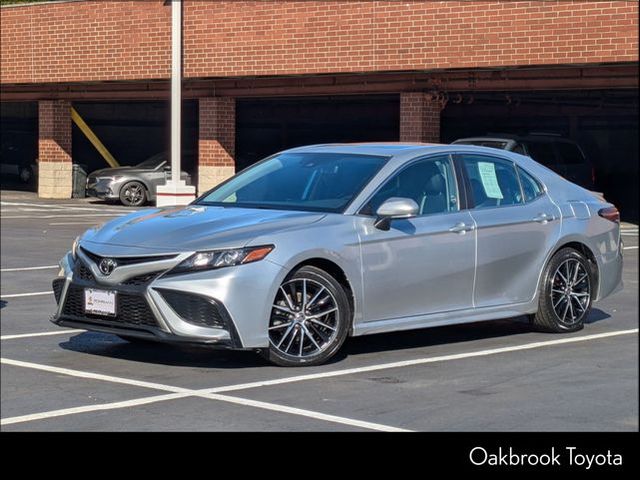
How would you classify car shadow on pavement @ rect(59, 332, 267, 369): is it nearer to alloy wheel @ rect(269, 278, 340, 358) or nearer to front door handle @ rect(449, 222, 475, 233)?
Answer: alloy wheel @ rect(269, 278, 340, 358)

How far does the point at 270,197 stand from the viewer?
985cm

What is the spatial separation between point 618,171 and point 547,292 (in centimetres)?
3207

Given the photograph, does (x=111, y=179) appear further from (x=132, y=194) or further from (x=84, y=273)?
(x=84, y=273)

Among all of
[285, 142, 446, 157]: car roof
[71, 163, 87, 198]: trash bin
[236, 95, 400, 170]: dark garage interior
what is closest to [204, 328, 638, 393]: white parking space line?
[285, 142, 446, 157]: car roof

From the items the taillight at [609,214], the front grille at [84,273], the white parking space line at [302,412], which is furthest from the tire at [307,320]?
the taillight at [609,214]

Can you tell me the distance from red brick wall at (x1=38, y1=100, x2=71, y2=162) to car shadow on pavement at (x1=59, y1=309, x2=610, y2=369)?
2617 centimetres

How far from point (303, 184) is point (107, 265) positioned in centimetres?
169

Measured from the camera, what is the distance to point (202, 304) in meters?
8.66

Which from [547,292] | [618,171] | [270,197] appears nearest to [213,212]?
[270,197]

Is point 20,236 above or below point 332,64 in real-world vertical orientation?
below

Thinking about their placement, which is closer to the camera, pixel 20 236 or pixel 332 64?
pixel 20 236

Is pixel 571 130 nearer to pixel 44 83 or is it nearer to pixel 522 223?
pixel 44 83

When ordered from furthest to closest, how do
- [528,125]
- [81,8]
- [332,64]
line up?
[528,125] < [81,8] < [332,64]

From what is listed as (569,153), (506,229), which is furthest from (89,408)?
(569,153)
